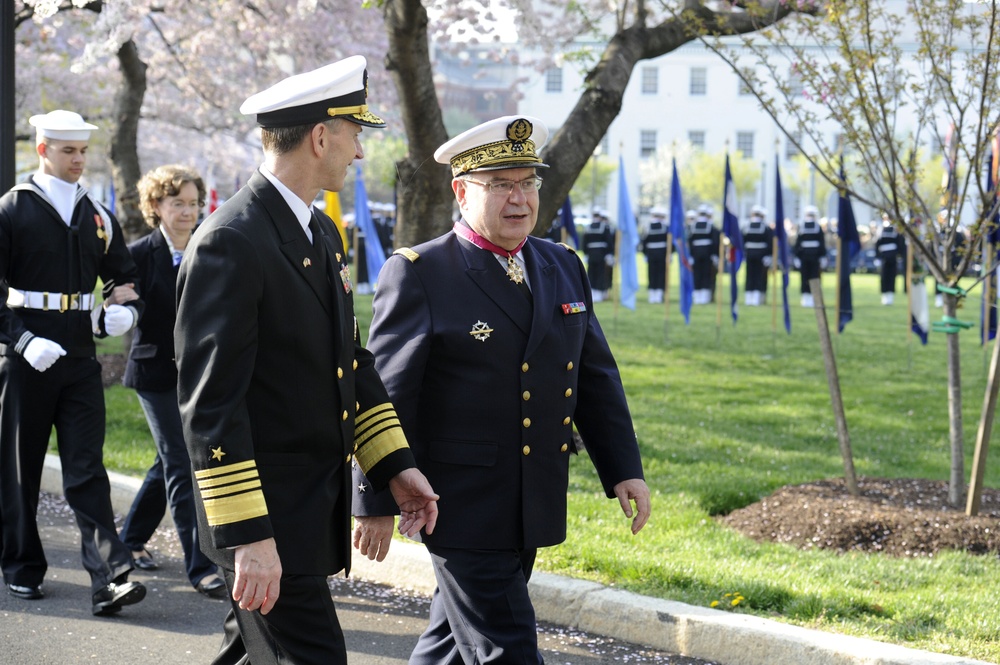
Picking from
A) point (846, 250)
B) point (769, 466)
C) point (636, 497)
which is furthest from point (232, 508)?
point (846, 250)

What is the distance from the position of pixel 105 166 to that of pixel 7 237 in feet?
114

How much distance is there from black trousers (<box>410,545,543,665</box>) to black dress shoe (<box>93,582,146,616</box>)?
2115 millimetres

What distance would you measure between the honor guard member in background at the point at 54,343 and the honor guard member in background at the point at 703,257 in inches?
825

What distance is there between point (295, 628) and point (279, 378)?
1.91 ft

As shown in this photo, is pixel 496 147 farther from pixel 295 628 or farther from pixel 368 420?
pixel 295 628

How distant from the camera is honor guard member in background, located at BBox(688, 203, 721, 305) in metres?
26.1

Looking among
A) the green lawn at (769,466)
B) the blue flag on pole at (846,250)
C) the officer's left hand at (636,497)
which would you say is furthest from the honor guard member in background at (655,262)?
the officer's left hand at (636,497)

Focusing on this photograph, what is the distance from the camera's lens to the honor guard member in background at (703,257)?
26109mm

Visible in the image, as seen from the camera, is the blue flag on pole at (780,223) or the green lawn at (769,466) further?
the blue flag on pole at (780,223)

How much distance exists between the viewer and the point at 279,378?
2934 mm

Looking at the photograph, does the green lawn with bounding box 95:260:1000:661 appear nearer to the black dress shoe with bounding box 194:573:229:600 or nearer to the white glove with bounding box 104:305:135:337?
the black dress shoe with bounding box 194:573:229:600

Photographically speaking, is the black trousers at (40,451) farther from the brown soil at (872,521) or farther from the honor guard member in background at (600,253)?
the honor guard member in background at (600,253)

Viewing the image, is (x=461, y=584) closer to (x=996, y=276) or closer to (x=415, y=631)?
(x=415, y=631)

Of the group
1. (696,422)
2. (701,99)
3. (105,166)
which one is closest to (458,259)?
(696,422)
